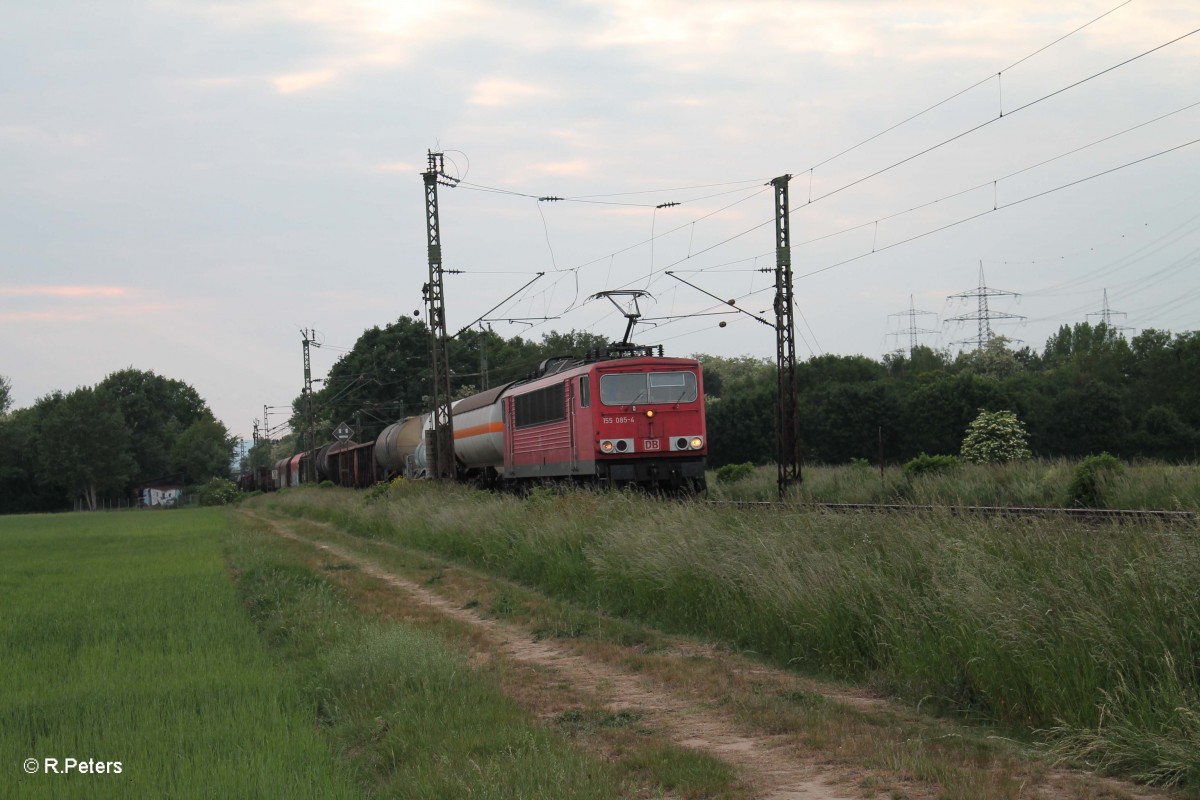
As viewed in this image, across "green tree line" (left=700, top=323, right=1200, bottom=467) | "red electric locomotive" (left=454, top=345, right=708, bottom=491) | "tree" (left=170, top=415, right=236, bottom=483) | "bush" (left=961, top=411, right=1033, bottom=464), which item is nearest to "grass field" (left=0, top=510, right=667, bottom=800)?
"red electric locomotive" (left=454, top=345, right=708, bottom=491)

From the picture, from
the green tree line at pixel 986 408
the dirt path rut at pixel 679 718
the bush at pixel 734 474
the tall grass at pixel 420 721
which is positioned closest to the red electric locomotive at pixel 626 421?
the bush at pixel 734 474

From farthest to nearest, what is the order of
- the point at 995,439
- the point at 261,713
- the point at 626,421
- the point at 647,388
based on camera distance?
the point at 995,439 < the point at 647,388 < the point at 626,421 < the point at 261,713

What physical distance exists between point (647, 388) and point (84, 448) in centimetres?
9096

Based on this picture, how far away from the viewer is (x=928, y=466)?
95.1 ft

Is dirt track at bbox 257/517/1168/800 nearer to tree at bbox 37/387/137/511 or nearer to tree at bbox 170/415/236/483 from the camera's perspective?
tree at bbox 37/387/137/511

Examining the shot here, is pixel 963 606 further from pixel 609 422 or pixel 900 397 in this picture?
pixel 900 397

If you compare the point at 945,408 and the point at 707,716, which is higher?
the point at 945,408

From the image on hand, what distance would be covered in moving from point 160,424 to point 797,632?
138047 millimetres

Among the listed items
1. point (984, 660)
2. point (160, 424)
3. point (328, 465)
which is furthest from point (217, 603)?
point (160, 424)

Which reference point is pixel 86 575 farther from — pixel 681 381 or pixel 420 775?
pixel 420 775

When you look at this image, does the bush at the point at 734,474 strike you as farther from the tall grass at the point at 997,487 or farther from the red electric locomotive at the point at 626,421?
the red electric locomotive at the point at 626,421

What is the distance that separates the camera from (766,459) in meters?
82.6

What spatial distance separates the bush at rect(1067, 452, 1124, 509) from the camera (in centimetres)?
2231

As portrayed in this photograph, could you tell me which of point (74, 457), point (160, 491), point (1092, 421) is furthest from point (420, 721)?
point (160, 491)
